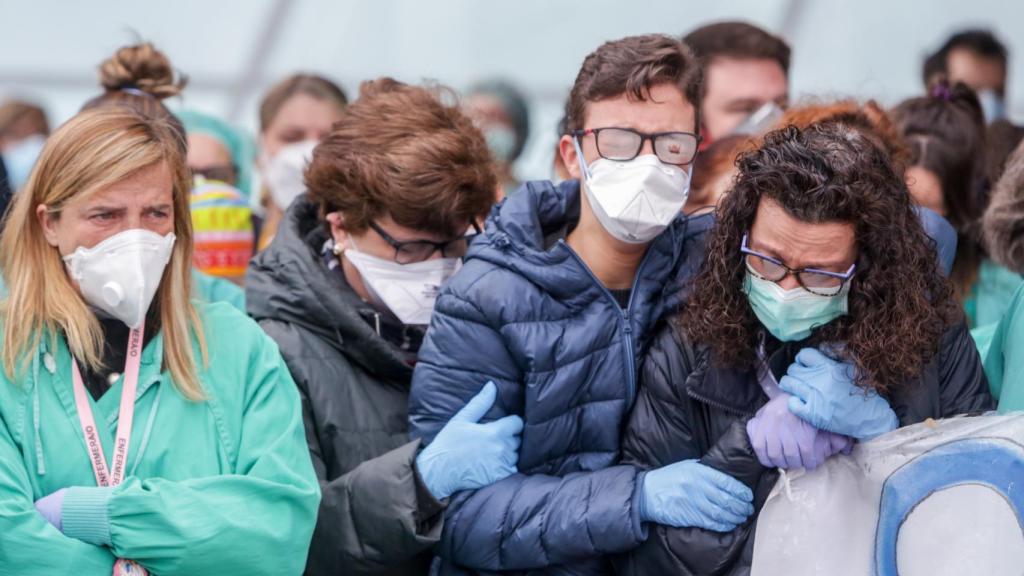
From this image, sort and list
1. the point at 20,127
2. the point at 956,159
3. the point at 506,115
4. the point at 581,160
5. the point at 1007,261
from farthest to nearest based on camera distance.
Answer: the point at 20,127
the point at 506,115
the point at 956,159
the point at 1007,261
the point at 581,160

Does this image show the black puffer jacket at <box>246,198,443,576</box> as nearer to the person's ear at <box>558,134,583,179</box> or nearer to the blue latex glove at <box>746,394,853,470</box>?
the person's ear at <box>558,134,583,179</box>

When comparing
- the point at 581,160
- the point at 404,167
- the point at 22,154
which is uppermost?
the point at 581,160

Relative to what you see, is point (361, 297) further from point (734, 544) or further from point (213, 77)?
point (213, 77)

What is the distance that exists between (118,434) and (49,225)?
Result: 48 centimetres

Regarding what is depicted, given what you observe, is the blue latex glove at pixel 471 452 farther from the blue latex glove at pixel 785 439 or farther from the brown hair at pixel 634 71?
the brown hair at pixel 634 71

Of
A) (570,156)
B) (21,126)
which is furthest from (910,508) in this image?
(21,126)

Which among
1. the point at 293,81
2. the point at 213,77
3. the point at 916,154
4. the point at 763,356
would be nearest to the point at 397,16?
the point at 213,77

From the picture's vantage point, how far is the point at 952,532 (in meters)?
2.76

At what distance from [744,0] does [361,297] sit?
4950 millimetres

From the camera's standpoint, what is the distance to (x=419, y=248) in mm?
3498

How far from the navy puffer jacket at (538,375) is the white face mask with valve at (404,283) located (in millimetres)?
343

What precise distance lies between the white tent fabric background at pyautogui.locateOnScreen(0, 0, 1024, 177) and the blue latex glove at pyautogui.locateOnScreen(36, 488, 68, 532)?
502 centimetres

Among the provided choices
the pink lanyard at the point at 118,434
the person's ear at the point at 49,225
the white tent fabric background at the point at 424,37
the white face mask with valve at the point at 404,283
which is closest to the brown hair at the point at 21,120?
the white tent fabric background at the point at 424,37

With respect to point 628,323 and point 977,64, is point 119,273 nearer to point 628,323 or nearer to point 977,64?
point 628,323
